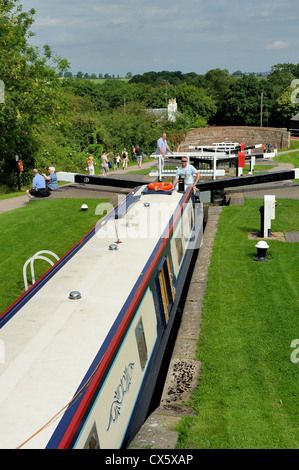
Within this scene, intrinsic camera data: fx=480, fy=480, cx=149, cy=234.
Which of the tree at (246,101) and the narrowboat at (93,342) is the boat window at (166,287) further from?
the tree at (246,101)

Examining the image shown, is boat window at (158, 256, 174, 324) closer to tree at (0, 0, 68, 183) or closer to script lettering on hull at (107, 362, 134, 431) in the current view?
script lettering on hull at (107, 362, 134, 431)

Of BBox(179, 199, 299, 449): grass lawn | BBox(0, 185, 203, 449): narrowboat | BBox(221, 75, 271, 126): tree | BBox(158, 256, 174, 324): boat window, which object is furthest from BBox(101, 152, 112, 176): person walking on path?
BBox(221, 75, 271, 126): tree

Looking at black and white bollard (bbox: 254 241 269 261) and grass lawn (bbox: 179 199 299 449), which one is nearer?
grass lawn (bbox: 179 199 299 449)

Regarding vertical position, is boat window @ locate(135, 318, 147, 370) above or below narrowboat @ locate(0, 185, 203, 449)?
below

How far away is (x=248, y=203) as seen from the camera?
1461 cm

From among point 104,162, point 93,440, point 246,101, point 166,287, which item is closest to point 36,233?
point 166,287

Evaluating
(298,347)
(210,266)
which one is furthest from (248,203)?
(298,347)

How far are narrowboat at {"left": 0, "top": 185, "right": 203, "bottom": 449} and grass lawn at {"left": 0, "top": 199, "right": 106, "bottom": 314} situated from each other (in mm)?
2596

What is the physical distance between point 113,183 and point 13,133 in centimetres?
731

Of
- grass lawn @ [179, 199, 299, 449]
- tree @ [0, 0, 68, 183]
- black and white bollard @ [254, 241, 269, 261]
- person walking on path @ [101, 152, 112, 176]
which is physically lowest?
grass lawn @ [179, 199, 299, 449]

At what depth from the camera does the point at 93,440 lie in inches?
139

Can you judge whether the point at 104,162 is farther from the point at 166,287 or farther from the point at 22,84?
the point at 166,287

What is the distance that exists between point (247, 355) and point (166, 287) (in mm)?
1412

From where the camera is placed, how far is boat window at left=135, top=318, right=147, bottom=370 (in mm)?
5048
